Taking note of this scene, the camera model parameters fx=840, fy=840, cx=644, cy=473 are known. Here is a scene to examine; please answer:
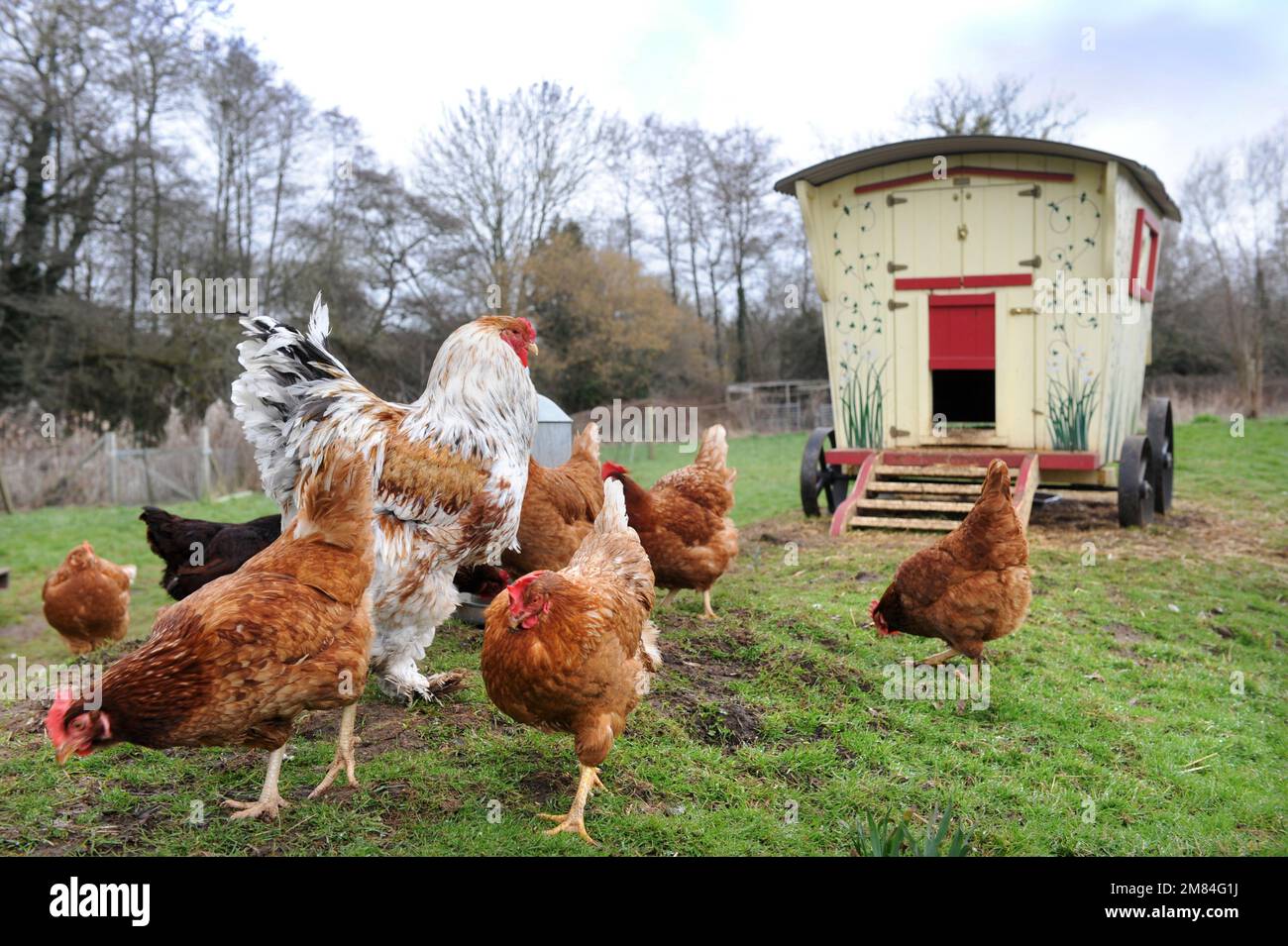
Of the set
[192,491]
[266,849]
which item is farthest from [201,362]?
[266,849]

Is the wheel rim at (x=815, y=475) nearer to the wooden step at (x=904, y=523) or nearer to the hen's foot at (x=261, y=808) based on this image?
the wooden step at (x=904, y=523)

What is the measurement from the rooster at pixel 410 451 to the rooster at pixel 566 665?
0.73 meters

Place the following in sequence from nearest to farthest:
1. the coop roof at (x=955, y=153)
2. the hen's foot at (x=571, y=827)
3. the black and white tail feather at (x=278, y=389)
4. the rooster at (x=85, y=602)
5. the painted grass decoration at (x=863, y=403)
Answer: the hen's foot at (x=571, y=827), the black and white tail feather at (x=278, y=389), the rooster at (x=85, y=602), the coop roof at (x=955, y=153), the painted grass decoration at (x=863, y=403)

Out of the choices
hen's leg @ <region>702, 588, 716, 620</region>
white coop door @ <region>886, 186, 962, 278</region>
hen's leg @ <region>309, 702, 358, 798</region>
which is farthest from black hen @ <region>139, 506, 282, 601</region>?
white coop door @ <region>886, 186, 962, 278</region>

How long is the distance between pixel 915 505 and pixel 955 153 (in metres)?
3.75

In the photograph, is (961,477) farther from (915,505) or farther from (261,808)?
(261,808)

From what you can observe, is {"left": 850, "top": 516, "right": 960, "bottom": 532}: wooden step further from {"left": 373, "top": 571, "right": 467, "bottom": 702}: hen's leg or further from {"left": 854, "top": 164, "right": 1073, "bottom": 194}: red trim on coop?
{"left": 373, "top": 571, "right": 467, "bottom": 702}: hen's leg

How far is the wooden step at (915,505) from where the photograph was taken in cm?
883

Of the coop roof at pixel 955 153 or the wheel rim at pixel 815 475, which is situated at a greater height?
the coop roof at pixel 955 153

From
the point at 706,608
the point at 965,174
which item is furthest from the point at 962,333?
the point at 706,608

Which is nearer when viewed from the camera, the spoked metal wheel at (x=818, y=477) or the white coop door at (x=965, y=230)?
the white coop door at (x=965, y=230)

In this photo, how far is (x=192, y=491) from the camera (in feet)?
47.5

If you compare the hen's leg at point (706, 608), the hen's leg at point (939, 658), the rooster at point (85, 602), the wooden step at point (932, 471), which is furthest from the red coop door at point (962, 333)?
the rooster at point (85, 602)

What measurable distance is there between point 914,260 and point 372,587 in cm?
736
